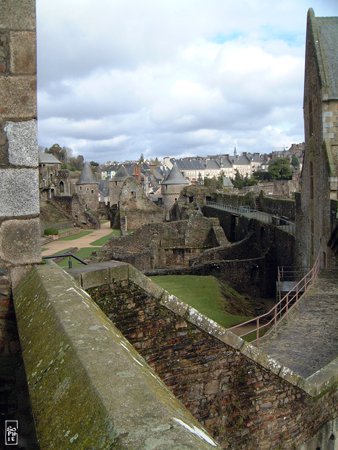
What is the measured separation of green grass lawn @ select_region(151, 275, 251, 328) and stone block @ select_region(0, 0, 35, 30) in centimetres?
1320

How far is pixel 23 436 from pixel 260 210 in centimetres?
3633

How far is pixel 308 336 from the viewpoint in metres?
11.0

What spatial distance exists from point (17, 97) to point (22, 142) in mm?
372

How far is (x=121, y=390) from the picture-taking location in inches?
84.6

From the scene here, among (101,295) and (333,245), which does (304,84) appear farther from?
(101,295)

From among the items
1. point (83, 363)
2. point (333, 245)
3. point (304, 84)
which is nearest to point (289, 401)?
point (83, 363)

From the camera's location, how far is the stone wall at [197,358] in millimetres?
4859

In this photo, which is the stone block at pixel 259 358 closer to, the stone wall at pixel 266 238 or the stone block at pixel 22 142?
the stone block at pixel 22 142

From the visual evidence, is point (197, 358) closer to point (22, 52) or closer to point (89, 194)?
point (22, 52)

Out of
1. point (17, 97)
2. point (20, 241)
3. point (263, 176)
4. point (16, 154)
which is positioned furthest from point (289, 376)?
point (263, 176)

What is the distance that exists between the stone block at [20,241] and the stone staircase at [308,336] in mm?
6349

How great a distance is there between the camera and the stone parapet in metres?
1.82

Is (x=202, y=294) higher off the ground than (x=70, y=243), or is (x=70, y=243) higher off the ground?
(x=202, y=294)

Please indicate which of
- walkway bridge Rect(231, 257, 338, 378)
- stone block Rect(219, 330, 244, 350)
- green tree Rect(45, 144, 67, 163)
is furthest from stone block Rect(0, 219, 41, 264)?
green tree Rect(45, 144, 67, 163)
